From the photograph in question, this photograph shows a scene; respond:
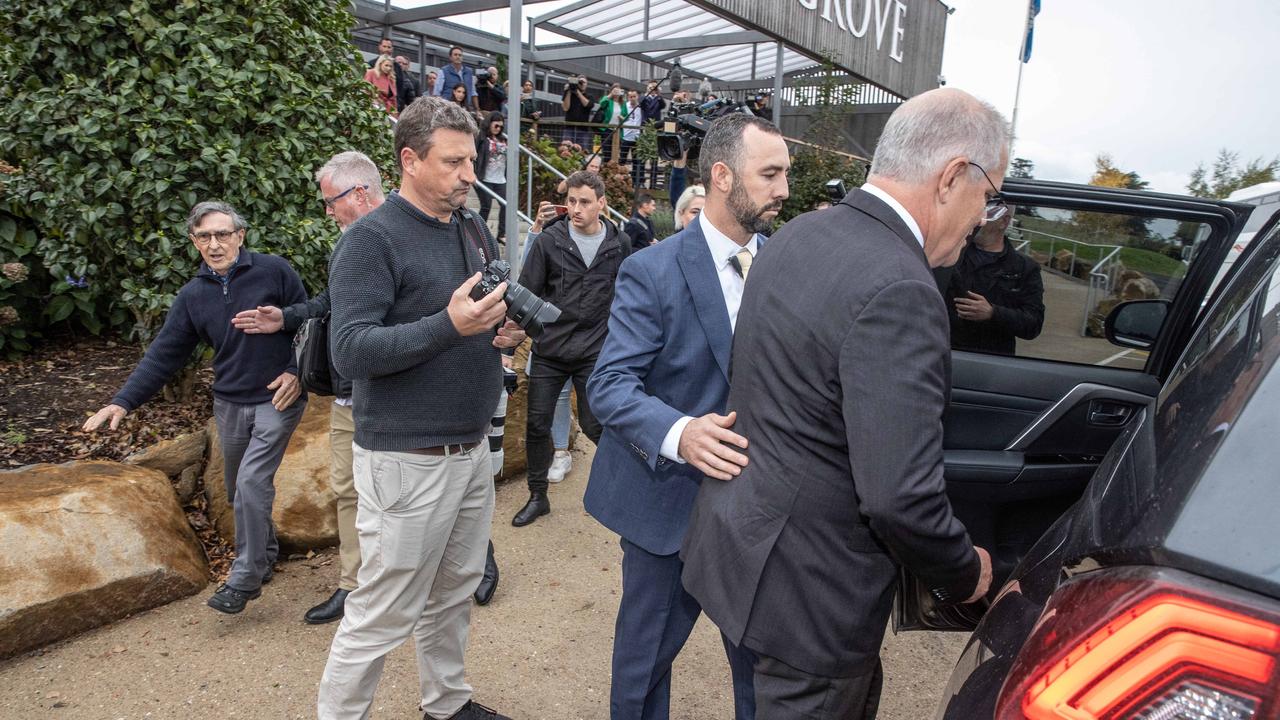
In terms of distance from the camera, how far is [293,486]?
4102 mm

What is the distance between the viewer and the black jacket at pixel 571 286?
180 inches

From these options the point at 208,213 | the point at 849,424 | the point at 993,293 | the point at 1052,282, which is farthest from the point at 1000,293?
the point at 208,213

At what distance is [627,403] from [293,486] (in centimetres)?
268

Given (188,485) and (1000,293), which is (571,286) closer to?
(188,485)

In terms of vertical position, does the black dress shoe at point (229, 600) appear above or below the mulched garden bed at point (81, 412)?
below

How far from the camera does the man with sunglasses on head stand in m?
3.24

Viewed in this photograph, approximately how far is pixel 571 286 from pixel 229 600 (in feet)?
7.69

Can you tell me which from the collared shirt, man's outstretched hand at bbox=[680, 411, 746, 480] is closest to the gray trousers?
man's outstretched hand at bbox=[680, 411, 746, 480]

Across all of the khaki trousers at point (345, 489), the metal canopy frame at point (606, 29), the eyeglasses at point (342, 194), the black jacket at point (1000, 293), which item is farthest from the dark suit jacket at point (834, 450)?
the metal canopy frame at point (606, 29)

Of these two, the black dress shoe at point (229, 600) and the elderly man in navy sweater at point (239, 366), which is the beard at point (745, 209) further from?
the black dress shoe at point (229, 600)

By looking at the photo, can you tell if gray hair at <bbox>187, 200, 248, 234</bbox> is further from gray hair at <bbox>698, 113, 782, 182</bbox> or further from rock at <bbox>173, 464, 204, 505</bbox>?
gray hair at <bbox>698, 113, 782, 182</bbox>

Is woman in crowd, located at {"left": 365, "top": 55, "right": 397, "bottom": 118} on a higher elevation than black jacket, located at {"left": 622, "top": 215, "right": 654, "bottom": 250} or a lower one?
higher

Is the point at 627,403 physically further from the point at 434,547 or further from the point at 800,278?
the point at 434,547

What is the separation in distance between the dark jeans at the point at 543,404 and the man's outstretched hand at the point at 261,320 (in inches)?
60.1
